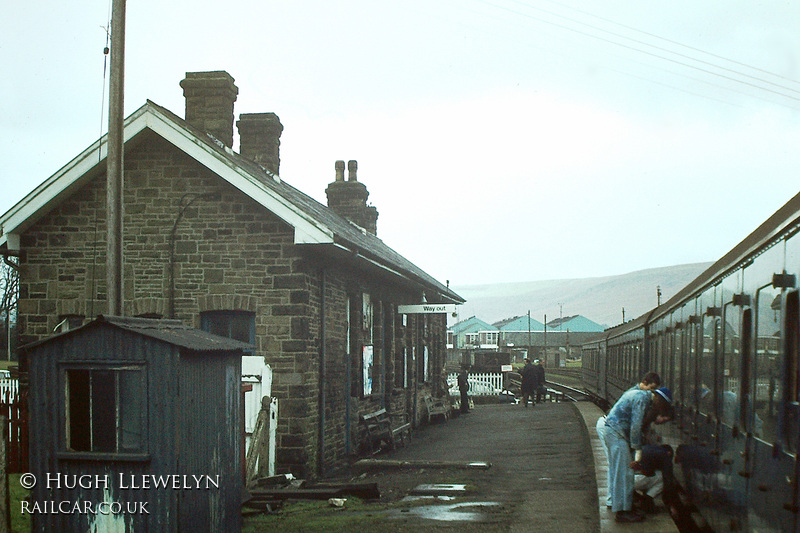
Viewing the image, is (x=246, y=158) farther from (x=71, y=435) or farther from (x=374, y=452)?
(x=71, y=435)

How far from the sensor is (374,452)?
18.3 m

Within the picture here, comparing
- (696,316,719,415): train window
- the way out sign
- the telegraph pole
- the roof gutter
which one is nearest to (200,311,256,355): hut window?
the roof gutter

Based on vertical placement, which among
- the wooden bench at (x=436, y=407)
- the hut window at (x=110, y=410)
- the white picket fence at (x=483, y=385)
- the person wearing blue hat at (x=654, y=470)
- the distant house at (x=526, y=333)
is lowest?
the distant house at (x=526, y=333)

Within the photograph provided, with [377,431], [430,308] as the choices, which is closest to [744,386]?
[377,431]

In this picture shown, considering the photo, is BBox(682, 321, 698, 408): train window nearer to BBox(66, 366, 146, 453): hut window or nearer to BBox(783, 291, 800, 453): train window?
BBox(783, 291, 800, 453): train window

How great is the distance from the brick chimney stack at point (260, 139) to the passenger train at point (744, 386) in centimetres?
973

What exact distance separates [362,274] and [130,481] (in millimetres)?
11031

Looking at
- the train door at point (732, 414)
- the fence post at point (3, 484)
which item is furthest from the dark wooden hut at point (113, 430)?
the train door at point (732, 414)

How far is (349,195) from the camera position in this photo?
26.0m

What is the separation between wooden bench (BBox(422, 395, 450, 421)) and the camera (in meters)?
26.2

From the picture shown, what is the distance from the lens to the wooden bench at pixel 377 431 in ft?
58.4

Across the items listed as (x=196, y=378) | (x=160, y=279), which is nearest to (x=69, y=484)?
(x=196, y=378)

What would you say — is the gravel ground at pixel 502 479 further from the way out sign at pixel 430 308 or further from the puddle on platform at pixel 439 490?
the way out sign at pixel 430 308

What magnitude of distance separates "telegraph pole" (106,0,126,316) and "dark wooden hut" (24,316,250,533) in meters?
2.40
